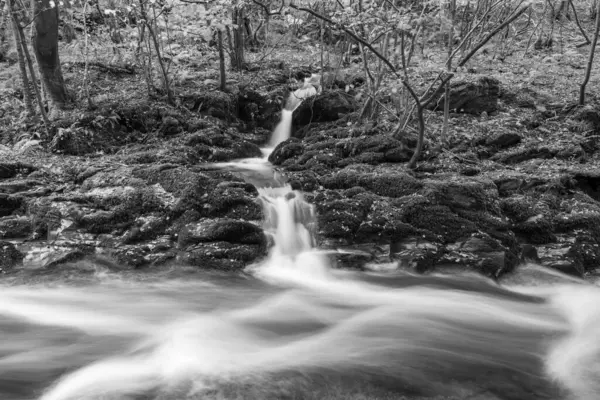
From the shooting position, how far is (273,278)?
546 cm

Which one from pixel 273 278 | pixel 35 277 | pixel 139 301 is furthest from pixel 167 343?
pixel 35 277

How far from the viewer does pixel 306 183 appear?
6.82 m

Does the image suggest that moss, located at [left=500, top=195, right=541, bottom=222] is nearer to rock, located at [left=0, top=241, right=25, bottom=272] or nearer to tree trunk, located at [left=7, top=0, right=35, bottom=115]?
rock, located at [left=0, top=241, right=25, bottom=272]

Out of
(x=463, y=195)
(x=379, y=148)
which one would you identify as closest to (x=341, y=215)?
(x=463, y=195)

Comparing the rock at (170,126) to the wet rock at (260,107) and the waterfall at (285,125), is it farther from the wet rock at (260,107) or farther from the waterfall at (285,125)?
the waterfall at (285,125)

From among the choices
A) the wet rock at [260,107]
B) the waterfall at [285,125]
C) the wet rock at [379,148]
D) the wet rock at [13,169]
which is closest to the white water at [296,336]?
the wet rock at [379,148]

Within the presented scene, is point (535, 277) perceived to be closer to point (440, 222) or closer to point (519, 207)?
point (519, 207)

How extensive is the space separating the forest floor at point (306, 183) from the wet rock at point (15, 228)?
0.05ft

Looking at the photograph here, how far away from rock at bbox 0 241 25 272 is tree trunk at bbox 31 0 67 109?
14.7 feet

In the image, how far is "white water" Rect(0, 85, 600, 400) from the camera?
348 centimetres

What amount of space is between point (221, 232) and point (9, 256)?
8.12ft

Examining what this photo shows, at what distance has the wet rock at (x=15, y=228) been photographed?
5.45 meters

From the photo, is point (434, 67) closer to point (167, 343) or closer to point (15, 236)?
point (167, 343)

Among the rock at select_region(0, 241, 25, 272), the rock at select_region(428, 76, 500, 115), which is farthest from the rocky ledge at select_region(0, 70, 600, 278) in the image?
the rock at select_region(428, 76, 500, 115)
